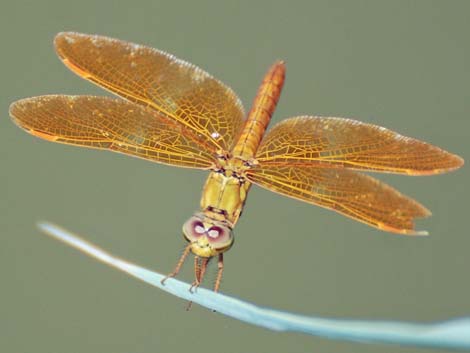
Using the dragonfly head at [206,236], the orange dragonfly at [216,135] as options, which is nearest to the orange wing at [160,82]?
the orange dragonfly at [216,135]

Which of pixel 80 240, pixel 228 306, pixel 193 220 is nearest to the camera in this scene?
pixel 228 306

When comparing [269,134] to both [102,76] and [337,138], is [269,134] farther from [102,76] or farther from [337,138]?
[102,76]

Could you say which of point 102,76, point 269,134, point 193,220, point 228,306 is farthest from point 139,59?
point 228,306

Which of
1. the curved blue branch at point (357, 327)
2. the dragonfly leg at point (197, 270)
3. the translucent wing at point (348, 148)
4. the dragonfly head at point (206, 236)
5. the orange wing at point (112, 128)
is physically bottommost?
the curved blue branch at point (357, 327)

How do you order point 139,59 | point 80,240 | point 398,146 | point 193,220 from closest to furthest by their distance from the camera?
point 80,240, point 193,220, point 398,146, point 139,59

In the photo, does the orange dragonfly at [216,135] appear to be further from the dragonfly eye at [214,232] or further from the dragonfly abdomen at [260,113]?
the dragonfly eye at [214,232]

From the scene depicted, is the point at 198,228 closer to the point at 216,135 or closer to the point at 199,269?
the point at 199,269

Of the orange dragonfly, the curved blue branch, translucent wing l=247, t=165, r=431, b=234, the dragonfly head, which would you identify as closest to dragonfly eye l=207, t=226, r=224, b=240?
the dragonfly head
